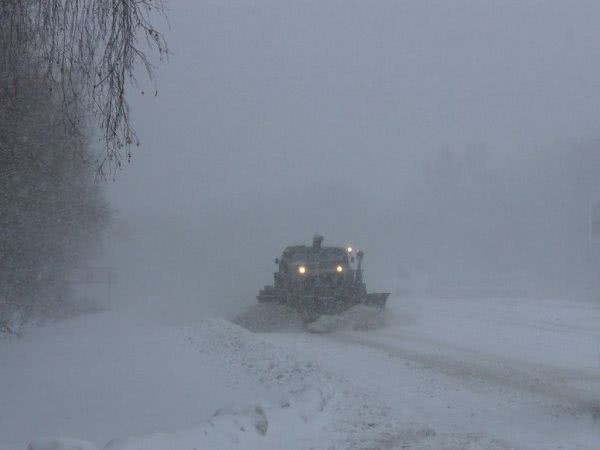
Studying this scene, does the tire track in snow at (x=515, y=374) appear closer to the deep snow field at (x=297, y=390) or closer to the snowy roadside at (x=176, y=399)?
the deep snow field at (x=297, y=390)

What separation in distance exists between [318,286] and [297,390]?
48.1 ft

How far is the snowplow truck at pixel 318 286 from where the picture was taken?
24.8m

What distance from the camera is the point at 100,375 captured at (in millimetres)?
12422

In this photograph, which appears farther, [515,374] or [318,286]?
[318,286]

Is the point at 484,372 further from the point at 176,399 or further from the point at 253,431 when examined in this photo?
the point at 253,431

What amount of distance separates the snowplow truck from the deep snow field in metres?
3.44

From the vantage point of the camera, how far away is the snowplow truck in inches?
977

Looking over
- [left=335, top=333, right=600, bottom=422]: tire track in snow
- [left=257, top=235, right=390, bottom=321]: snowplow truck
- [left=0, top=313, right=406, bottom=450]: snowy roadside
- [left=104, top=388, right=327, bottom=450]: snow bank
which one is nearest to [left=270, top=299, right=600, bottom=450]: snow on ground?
[left=335, top=333, right=600, bottom=422]: tire track in snow

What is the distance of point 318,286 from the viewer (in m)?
25.2

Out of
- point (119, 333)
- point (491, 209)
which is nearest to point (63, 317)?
point (119, 333)

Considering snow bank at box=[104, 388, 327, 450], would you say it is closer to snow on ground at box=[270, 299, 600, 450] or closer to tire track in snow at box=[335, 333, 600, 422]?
snow on ground at box=[270, 299, 600, 450]

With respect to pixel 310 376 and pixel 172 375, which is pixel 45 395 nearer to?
pixel 172 375

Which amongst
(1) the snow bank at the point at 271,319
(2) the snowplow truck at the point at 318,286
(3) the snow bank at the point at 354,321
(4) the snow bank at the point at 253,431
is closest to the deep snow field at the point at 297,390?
(4) the snow bank at the point at 253,431

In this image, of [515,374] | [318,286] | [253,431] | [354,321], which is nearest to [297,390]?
[253,431]
